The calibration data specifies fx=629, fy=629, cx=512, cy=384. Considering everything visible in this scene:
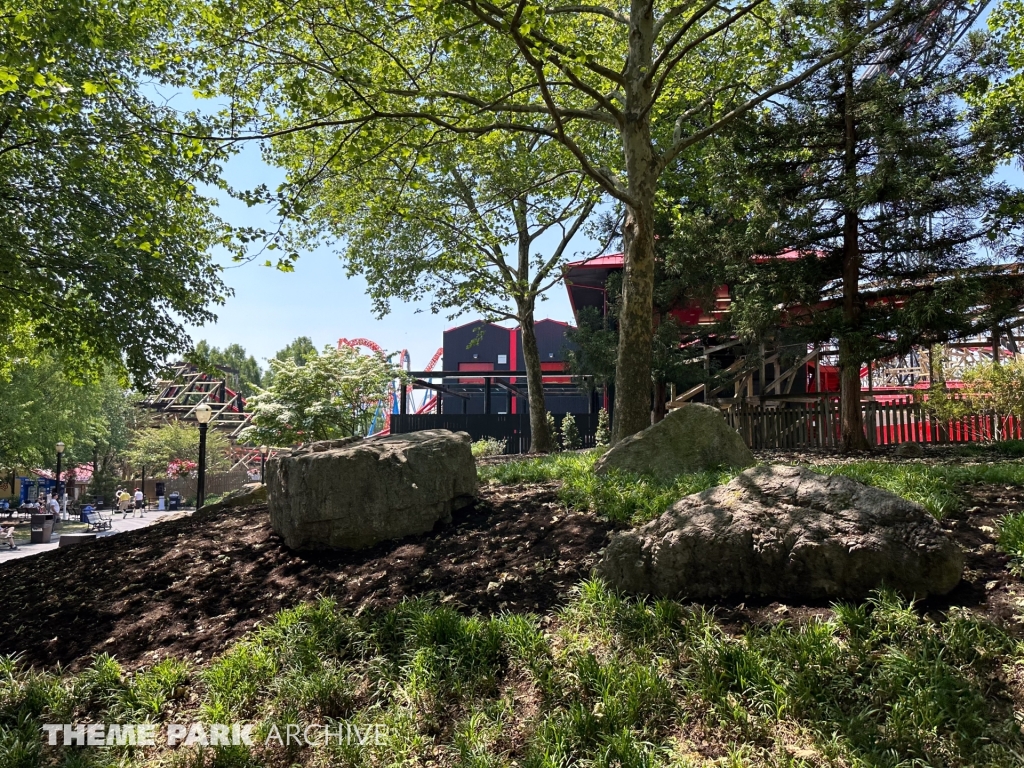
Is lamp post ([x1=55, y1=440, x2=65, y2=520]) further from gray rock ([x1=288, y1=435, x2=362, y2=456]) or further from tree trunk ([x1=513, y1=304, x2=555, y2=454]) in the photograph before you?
gray rock ([x1=288, y1=435, x2=362, y2=456])

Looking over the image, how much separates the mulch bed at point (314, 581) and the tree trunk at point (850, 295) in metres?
5.11

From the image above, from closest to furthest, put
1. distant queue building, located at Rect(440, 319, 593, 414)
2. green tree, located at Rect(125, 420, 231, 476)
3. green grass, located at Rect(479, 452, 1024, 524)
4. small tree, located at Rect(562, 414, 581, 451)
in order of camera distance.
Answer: green grass, located at Rect(479, 452, 1024, 524) < small tree, located at Rect(562, 414, 581, 451) < green tree, located at Rect(125, 420, 231, 476) < distant queue building, located at Rect(440, 319, 593, 414)

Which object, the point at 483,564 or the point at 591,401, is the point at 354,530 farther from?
the point at 591,401

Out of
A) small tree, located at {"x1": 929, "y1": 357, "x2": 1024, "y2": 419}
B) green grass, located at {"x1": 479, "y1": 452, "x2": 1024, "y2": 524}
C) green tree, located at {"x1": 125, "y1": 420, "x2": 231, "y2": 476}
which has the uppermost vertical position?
small tree, located at {"x1": 929, "y1": 357, "x2": 1024, "y2": 419}

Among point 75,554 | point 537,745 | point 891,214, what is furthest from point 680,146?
point 75,554

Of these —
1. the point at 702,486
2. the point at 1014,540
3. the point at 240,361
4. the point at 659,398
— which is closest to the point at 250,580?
the point at 702,486

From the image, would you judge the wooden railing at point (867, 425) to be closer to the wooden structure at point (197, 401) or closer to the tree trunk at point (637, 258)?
the tree trunk at point (637, 258)

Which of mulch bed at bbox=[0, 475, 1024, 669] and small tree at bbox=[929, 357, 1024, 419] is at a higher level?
small tree at bbox=[929, 357, 1024, 419]

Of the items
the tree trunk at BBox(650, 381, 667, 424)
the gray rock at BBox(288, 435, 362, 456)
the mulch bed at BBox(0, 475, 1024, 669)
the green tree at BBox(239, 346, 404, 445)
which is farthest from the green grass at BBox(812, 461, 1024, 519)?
the green tree at BBox(239, 346, 404, 445)

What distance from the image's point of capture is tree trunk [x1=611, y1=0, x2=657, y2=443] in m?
8.41

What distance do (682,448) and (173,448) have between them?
125 feet

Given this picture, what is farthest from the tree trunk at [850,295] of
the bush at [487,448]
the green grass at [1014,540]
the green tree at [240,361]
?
the green tree at [240,361]

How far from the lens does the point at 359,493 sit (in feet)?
19.3

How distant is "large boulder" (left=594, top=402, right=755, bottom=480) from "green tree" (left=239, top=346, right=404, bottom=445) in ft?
41.1
